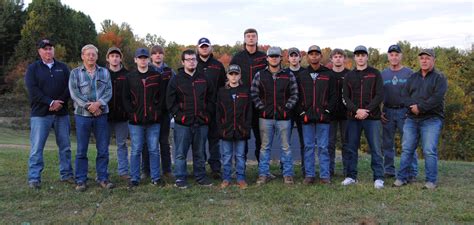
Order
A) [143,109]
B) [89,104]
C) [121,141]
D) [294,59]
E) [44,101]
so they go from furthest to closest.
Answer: [121,141], [294,59], [143,109], [44,101], [89,104]

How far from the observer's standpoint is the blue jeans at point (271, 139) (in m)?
7.59

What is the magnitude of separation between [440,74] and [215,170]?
4.03 metres

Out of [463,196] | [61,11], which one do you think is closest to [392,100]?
[463,196]

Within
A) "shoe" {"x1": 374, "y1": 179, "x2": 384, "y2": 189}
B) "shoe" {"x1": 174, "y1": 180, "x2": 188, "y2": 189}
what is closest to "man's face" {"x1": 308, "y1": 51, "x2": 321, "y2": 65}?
"shoe" {"x1": 374, "y1": 179, "x2": 384, "y2": 189}

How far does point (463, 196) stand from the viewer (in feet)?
22.1

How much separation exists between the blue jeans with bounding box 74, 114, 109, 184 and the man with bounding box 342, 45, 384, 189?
151 inches

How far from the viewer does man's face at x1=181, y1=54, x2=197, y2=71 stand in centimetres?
740

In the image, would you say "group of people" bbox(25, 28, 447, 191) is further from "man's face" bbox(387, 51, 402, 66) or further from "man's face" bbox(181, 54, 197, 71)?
"man's face" bbox(387, 51, 402, 66)

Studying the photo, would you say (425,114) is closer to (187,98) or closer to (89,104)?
(187,98)

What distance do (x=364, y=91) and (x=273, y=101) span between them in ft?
4.77

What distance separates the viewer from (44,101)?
7246 millimetres

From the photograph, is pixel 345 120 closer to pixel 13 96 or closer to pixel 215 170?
pixel 215 170

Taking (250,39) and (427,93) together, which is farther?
(250,39)

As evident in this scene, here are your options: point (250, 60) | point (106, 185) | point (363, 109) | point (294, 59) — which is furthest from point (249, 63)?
point (106, 185)
